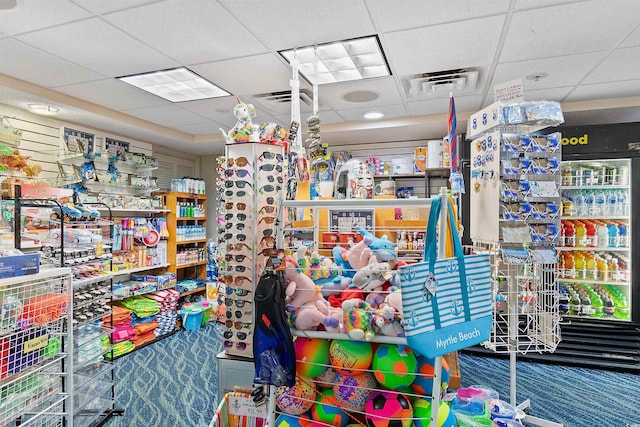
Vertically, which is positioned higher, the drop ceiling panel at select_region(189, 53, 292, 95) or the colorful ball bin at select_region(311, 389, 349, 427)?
the drop ceiling panel at select_region(189, 53, 292, 95)

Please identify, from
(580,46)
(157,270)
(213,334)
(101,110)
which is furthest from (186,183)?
(580,46)

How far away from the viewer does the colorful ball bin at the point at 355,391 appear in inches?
61.1

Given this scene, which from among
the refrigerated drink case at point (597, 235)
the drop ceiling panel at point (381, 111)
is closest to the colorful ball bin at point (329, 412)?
the drop ceiling panel at point (381, 111)

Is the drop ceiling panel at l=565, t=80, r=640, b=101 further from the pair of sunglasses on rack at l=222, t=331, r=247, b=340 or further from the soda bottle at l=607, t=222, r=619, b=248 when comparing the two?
the pair of sunglasses on rack at l=222, t=331, r=247, b=340

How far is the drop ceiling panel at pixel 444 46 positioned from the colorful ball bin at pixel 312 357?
204 centimetres

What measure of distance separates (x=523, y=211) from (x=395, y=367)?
66.1 inches

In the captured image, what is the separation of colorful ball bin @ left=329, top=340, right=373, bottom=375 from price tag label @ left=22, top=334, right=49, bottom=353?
132 centimetres

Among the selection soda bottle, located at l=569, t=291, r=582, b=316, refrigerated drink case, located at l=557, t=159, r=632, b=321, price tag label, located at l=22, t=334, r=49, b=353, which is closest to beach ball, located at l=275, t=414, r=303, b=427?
price tag label, located at l=22, t=334, r=49, b=353

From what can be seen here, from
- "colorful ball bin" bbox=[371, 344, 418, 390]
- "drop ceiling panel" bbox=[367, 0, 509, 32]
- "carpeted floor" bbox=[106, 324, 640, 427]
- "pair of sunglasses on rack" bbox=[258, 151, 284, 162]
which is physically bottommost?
"carpeted floor" bbox=[106, 324, 640, 427]

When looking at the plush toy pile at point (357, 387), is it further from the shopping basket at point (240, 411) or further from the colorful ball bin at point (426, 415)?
the shopping basket at point (240, 411)

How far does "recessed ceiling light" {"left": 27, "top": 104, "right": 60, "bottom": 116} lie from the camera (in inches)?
143

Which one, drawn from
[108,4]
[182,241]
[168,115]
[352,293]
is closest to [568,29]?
[352,293]

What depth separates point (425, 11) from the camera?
7.20ft

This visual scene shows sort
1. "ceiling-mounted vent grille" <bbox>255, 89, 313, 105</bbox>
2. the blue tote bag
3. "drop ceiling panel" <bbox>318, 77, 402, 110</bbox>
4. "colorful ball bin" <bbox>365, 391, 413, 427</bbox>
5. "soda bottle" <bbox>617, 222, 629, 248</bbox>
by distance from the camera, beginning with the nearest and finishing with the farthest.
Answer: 1. the blue tote bag
2. "colorful ball bin" <bbox>365, 391, 413, 427</bbox>
3. "drop ceiling panel" <bbox>318, 77, 402, 110</bbox>
4. "ceiling-mounted vent grille" <bbox>255, 89, 313, 105</bbox>
5. "soda bottle" <bbox>617, 222, 629, 248</bbox>
